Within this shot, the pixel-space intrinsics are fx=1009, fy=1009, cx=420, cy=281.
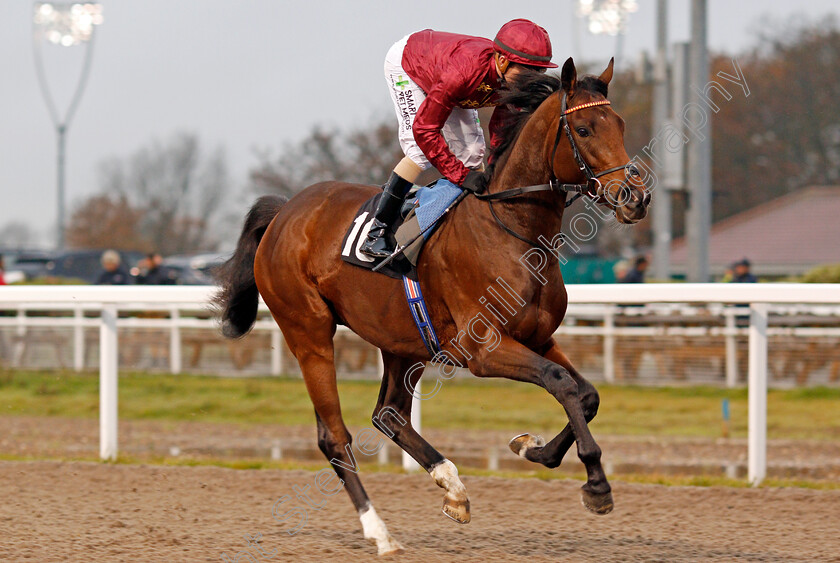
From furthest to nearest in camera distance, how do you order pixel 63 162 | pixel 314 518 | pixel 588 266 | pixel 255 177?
pixel 255 177
pixel 63 162
pixel 588 266
pixel 314 518

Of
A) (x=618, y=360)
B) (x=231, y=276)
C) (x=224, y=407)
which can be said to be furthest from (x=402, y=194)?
(x=224, y=407)

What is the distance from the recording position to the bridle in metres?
3.58

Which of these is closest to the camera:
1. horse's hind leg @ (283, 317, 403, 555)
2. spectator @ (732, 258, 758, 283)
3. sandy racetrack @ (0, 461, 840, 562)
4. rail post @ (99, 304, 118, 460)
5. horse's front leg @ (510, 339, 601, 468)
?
horse's front leg @ (510, 339, 601, 468)

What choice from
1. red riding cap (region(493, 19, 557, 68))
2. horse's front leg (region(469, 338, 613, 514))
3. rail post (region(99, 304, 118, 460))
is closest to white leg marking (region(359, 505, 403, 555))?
horse's front leg (region(469, 338, 613, 514))

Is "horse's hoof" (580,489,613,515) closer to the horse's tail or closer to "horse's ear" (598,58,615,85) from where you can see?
"horse's ear" (598,58,615,85)

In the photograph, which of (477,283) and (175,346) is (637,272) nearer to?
(175,346)

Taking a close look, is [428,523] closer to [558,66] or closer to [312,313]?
[312,313]

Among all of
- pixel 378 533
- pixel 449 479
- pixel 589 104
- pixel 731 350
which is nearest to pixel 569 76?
pixel 589 104

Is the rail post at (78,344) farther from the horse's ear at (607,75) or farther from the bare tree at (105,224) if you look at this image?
the bare tree at (105,224)

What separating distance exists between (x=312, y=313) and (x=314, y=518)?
3.40 ft

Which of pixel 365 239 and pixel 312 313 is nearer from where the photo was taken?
pixel 365 239

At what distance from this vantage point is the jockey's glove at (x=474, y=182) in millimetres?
4043

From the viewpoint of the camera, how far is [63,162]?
26578 mm

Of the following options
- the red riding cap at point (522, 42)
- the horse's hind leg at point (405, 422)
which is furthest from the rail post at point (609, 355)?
the red riding cap at point (522, 42)
